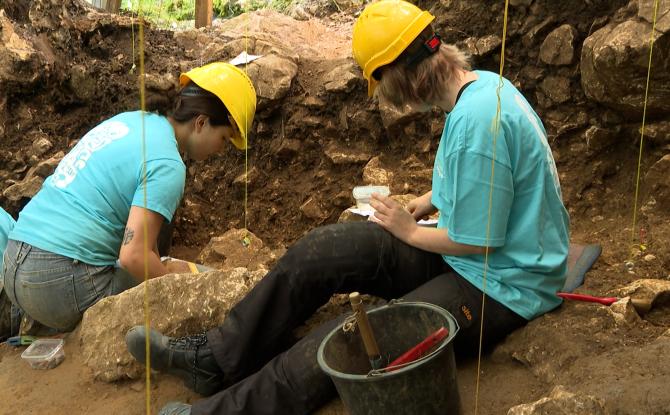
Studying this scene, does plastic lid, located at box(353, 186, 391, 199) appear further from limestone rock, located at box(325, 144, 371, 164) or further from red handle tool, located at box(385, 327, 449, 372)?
red handle tool, located at box(385, 327, 449, 372)

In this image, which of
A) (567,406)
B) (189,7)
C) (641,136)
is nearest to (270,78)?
(641,136)

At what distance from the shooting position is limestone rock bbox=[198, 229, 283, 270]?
3.98 m

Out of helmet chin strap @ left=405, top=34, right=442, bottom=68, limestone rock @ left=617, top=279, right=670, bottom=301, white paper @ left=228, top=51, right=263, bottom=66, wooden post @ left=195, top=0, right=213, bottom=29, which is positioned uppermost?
wooden post @ left=195, top=0, right=213, bottom=29

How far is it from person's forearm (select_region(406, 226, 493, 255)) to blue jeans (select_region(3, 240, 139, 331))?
1.48 m

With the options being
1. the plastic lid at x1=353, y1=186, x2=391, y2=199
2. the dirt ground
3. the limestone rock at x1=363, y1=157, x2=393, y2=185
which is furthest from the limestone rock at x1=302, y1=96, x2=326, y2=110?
the plastic lid at x1=353, y1=186, x2=391, y2=199

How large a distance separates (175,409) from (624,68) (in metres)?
2.71

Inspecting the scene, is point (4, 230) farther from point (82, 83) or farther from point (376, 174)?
point (376, 174)

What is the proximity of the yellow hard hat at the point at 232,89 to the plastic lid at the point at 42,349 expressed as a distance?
1241 mm

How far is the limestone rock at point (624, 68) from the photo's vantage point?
329 centimetres

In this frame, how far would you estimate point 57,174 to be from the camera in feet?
9.74

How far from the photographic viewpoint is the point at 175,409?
7.56ft

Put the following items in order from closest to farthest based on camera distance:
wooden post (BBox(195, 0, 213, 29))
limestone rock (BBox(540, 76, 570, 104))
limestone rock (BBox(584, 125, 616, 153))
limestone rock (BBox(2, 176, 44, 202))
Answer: limestone rock (BBox(584, 125, 616, 153)) → limestone rock (BBox(540, 76, 570, 104)) → limestone rock (BBox(2, 176, 44, 202)) → wooden post (BBox(195, 0, 213, 29))

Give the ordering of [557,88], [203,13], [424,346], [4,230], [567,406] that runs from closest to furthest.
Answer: [567,406] → [424,346] → [4,230] → [557,88] → [203,13]

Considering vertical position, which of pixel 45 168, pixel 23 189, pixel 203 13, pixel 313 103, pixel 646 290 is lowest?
pixel 646 290
